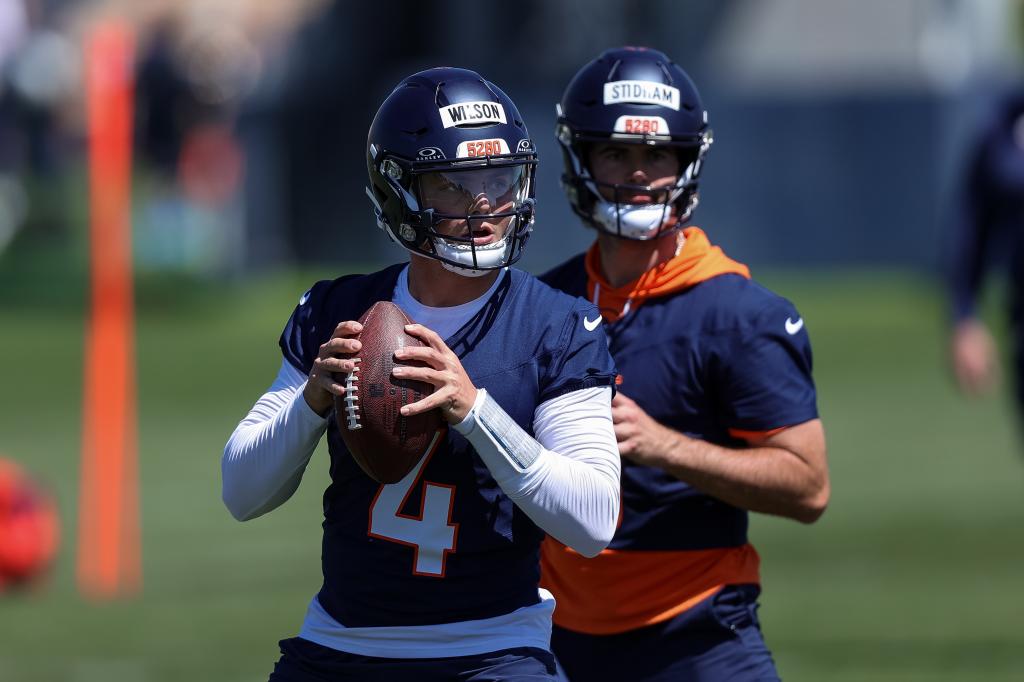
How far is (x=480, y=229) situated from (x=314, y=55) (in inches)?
1079

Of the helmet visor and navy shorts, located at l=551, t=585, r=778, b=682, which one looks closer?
the helmet visor

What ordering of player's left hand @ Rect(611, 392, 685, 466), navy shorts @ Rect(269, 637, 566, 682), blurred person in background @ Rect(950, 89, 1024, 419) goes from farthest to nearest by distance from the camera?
blurred person in background @ Rect(950, 89, 1024, 419) < player's left hand @ Rect(611, 392, 685, 466) < navy shorts @ Rect(269, 637, 566, 682)

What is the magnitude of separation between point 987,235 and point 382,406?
218 inches

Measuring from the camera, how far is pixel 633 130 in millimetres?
4977

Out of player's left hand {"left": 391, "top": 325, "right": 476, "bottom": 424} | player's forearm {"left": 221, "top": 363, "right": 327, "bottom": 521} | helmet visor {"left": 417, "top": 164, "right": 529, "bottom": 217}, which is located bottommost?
player's forearm {"left": 221, "top": 363, "right": 327, "bottom": 521}

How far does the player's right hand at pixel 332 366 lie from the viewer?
3889mm

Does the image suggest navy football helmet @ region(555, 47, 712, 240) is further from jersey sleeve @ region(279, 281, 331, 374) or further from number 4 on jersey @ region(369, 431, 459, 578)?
number 4 on jersey @ region(369, 431, 459, 578)

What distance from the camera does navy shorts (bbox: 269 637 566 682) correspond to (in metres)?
4.04

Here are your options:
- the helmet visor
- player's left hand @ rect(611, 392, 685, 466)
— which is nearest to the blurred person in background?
player's left hand @ rect(611, 392, 685, 466)

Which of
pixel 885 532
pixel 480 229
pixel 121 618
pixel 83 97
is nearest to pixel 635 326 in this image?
pixel 480 229

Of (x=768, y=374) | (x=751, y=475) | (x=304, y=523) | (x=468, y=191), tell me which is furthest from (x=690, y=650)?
(x=304, y=523)

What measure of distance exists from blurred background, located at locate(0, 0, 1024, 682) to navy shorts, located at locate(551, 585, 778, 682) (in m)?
4.09

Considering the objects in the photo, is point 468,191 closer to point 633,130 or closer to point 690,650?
point 633,130

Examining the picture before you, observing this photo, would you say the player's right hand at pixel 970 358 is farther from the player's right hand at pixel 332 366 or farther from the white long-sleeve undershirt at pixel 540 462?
the player's right hand at pixel 332 366
